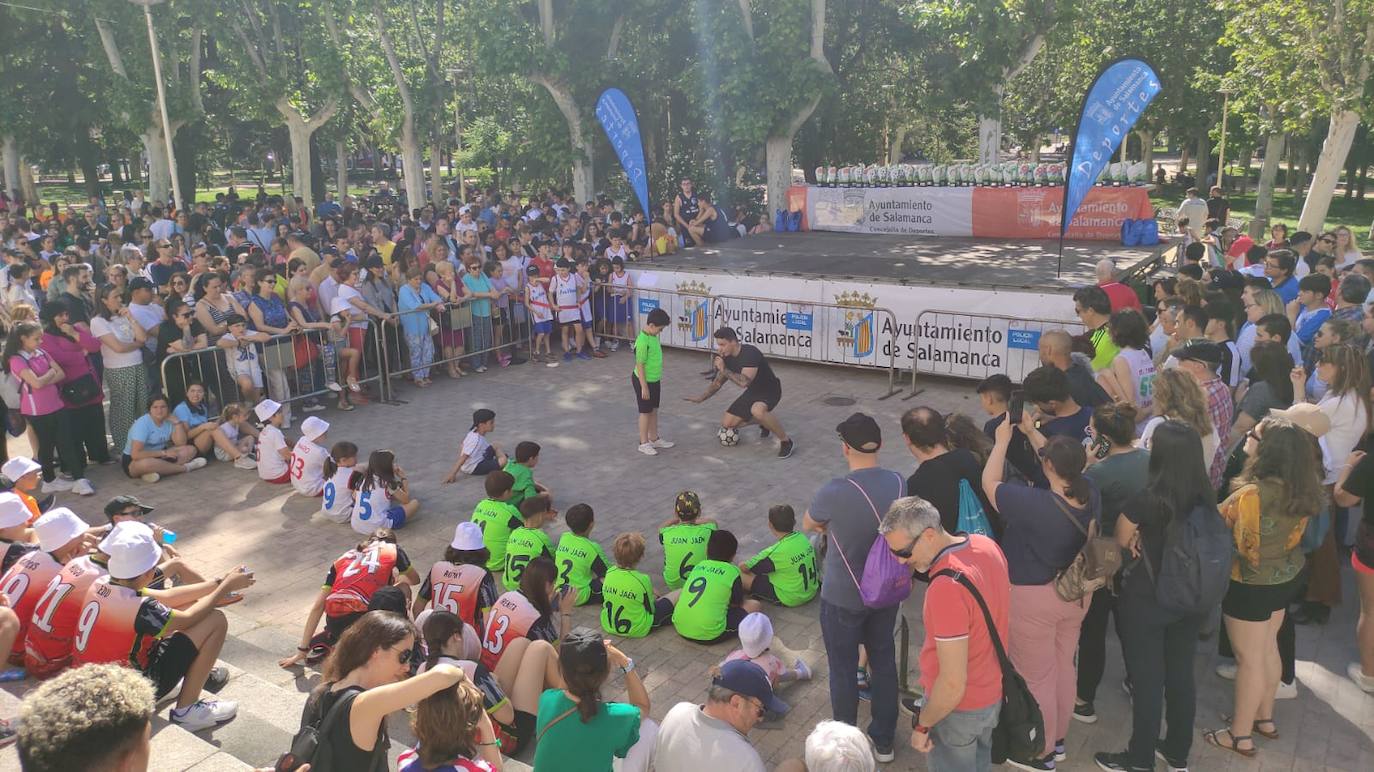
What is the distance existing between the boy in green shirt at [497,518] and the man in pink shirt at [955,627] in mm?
3857

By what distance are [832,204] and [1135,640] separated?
17.7 meters

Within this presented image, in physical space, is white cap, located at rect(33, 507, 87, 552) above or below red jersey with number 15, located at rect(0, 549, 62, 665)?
above

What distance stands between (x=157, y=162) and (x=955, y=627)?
3060 cm

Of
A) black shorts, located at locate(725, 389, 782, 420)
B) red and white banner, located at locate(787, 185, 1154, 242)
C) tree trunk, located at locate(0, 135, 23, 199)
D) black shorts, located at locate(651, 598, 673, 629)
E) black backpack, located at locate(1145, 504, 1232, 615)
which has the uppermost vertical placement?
tree trunk, located at locate(0, 135, 23, 199)

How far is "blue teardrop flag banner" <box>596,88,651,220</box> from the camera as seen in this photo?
16.2 metres

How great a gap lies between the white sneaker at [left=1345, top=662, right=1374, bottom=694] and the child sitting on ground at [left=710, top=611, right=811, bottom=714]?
3.18 m

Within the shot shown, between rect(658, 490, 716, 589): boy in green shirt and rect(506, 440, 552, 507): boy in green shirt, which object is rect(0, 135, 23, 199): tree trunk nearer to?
rect(506, 440, 552, 507): boy in green shirt

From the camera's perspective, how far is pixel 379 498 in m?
8.42

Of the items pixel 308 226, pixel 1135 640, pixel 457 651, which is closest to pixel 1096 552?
pixel 1135 640

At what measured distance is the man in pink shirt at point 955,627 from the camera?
12.7ft

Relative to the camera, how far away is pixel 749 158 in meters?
29.9

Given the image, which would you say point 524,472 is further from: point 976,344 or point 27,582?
point 976,344

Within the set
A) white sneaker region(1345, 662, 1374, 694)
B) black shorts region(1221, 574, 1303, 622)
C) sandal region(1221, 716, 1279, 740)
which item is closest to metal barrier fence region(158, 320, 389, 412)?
black shorts region(1221, 574, 1303, 622)

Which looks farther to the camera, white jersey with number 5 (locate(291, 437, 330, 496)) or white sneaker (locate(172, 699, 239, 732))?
white jersey with number 5 (locate(291, 437, 330, 496))
